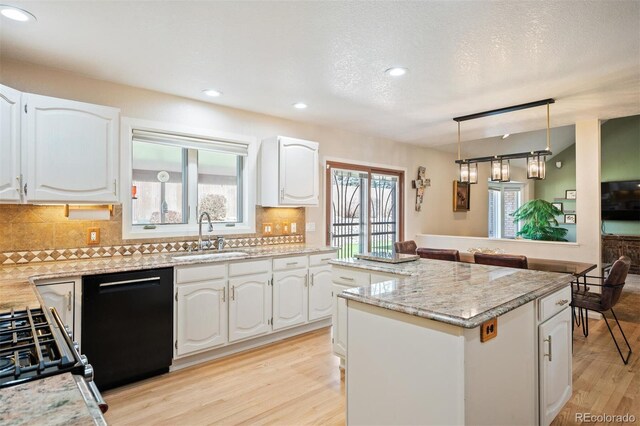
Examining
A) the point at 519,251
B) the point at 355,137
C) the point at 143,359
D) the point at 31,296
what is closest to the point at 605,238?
the point at 519,251

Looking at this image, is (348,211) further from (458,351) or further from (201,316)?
(458,351)

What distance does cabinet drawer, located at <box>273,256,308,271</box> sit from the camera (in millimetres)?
3500

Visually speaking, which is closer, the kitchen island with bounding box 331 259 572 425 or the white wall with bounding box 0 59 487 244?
the kitchen island with bounding box 331 259 572 425

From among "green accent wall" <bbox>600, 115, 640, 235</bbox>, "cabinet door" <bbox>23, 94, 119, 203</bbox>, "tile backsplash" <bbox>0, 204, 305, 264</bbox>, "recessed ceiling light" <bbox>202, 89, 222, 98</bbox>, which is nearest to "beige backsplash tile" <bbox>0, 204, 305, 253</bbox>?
"tile backsplash" <bbox>0, 204, 305, 264</bbox>

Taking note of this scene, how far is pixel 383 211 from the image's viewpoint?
215 inches

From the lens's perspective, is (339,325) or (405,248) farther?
(405,248)

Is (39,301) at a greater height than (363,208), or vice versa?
(363,208)

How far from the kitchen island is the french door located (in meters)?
2.72

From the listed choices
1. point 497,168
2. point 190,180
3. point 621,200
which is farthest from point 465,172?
point 621,200

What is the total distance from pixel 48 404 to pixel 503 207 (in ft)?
30.0

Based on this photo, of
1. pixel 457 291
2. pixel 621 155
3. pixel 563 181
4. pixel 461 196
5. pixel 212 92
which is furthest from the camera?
pixel 563 181

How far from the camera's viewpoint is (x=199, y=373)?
2871 mm

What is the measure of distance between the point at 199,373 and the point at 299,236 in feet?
6.44

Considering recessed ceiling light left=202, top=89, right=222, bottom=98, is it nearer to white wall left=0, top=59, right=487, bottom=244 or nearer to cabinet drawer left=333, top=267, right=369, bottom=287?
white wall left=0, top=59, right=487, bottom=244
